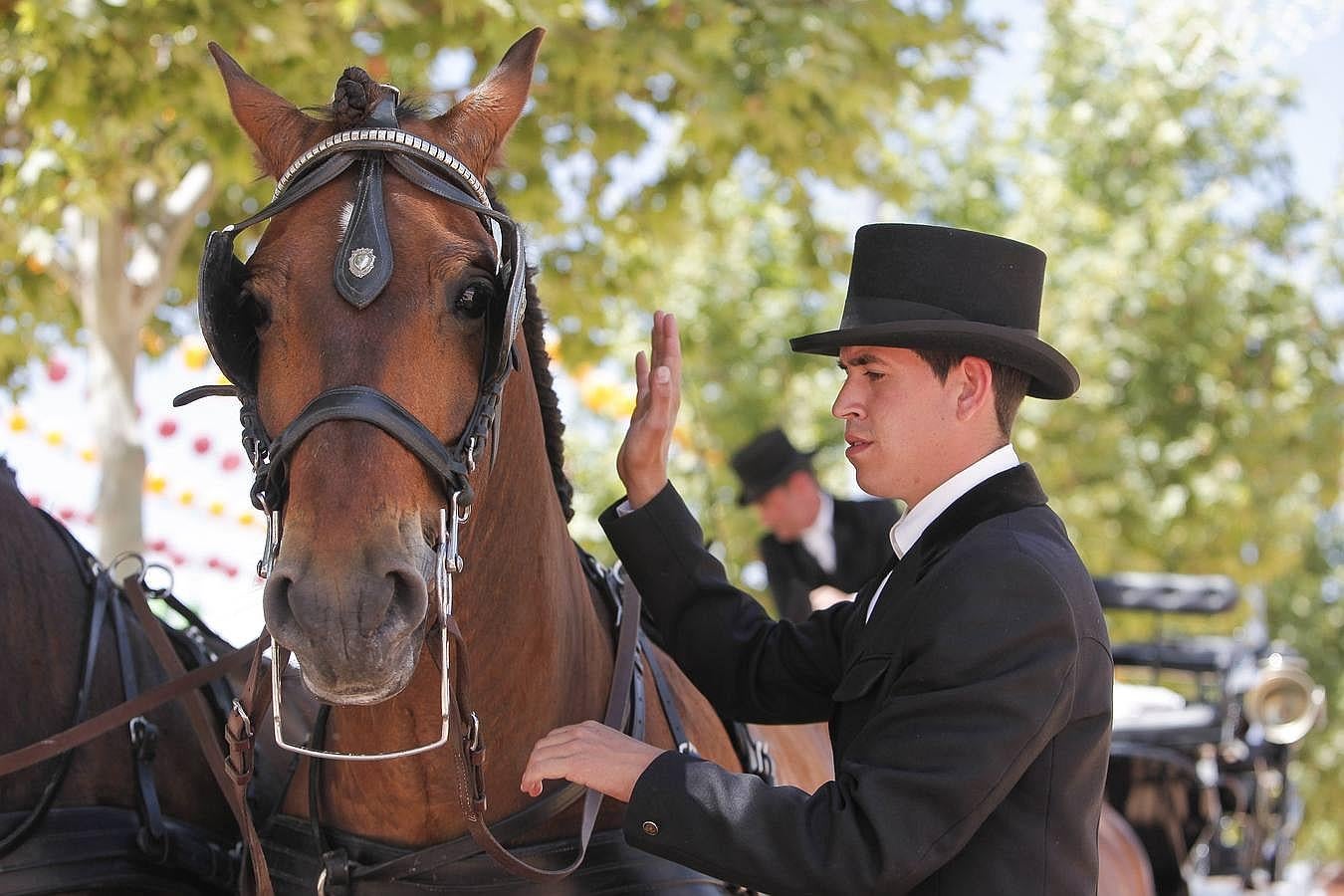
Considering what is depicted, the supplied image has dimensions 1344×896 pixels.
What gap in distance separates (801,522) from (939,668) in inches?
170

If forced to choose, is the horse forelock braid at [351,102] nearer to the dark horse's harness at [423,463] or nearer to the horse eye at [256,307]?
the dark horse's harness at [423,463]

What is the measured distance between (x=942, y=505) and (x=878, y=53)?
13.3 feet

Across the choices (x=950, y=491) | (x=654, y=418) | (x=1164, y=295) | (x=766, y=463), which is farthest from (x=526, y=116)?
(x=1164, y=295)

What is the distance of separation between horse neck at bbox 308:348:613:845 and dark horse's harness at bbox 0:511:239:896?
1.56ft

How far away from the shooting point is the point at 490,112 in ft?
7.50

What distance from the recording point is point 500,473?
222 centimetres

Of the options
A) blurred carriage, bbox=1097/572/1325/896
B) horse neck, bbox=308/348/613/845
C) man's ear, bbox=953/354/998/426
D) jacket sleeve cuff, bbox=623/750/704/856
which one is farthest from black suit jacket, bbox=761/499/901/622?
jacket sleeve cuff, bbox=623/750/704/856

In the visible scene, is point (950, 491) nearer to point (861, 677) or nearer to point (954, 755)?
point (861, 677)

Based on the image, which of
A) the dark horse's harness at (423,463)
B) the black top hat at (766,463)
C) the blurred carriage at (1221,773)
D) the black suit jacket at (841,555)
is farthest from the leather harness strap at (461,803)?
the blurred carriage at (1221,773)

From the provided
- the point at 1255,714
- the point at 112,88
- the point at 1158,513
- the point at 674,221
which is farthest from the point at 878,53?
the point at 1158,513

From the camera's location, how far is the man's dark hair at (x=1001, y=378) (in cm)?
215

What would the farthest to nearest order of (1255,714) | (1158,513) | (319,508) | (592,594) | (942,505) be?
(1158,513) → (1255,714) → (592,594) → (942,505) → (319,508)

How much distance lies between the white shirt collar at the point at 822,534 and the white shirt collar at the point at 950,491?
393cm

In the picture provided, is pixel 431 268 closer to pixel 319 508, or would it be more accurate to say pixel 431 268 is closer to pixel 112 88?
pixel 319 508
